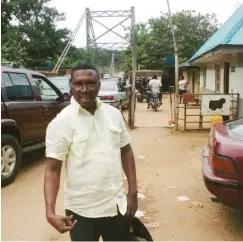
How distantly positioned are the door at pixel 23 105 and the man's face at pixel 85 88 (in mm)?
3444

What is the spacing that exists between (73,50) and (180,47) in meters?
11.8

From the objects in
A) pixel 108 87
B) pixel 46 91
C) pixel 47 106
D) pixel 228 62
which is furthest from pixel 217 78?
pixel 47 106

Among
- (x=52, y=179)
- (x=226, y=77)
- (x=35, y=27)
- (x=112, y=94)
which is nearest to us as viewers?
(x=52, y=179)

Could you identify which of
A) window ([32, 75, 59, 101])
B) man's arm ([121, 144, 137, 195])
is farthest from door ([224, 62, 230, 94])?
man's arm ([121, 144, 137, 195])

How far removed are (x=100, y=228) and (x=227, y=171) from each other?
1735mm

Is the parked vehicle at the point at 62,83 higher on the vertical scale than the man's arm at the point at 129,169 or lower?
higher

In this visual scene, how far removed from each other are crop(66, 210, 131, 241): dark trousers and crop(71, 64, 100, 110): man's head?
66 cm

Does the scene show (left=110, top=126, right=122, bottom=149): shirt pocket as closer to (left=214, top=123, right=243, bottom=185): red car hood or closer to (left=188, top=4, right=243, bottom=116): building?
(left=214, top=123, right=243, bottom=185): red car hood

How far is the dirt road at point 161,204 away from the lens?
3791 millimetres

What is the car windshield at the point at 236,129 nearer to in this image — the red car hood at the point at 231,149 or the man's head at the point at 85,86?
the red car hood at the point at 231,149

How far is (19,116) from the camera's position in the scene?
5648 mm

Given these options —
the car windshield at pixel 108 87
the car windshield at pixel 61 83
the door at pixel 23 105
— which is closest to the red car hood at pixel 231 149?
the door at pixel 23 105

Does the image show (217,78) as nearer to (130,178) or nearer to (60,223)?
(130,178)

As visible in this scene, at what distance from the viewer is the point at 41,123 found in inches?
250
